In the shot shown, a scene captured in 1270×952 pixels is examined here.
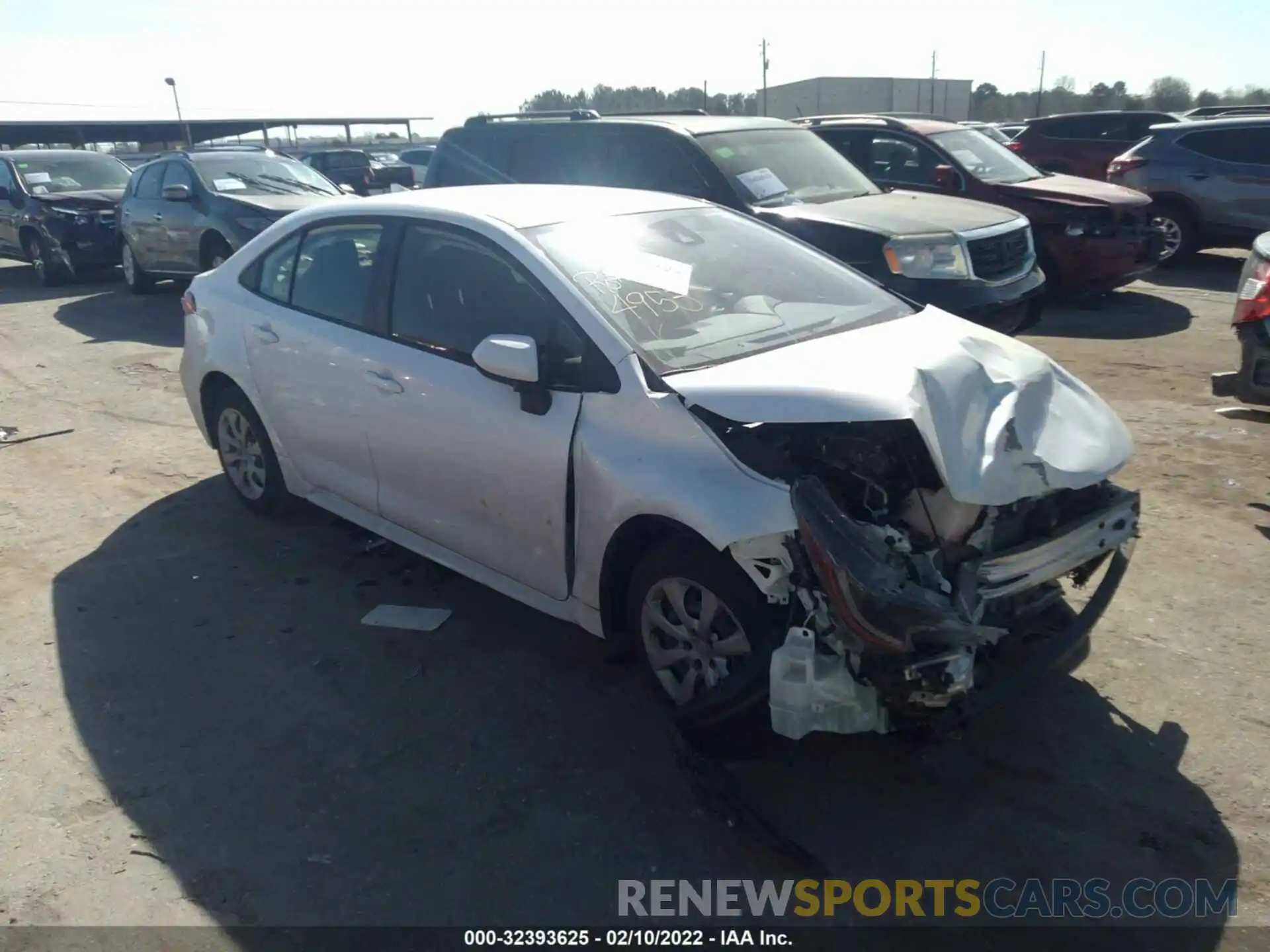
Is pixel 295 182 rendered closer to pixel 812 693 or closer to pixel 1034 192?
pixel 1034 192

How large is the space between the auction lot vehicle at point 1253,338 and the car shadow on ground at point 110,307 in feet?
29.4

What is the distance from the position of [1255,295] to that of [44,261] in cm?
1498

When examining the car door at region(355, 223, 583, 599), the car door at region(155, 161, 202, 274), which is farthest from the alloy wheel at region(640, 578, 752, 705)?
the car door at region(155, 161, 202, 274)

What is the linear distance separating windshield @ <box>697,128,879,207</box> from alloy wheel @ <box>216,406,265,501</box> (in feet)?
13.7

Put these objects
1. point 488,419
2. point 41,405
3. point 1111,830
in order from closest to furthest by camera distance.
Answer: point 1111,830
point 488,419
point 41,405

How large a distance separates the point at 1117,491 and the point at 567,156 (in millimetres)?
6113

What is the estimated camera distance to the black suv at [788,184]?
7531 mm

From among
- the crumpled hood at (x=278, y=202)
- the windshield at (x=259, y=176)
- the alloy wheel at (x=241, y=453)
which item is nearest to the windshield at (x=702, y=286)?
the alloy wheel at (x=241, y=453)

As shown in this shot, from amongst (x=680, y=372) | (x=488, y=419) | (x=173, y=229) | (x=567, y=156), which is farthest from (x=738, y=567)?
(x=173, y=229)

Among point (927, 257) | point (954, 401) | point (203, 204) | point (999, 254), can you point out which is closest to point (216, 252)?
point (203, 204)

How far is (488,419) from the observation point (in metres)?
3.88

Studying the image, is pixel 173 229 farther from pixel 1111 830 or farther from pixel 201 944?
pixel 1111 830

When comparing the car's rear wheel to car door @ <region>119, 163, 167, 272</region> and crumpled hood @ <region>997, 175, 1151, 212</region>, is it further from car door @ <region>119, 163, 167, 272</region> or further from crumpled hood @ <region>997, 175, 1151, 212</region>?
crumpled hood @ <region>997, 175, 1151, 212</region>

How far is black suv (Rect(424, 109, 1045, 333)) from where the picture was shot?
753cm
